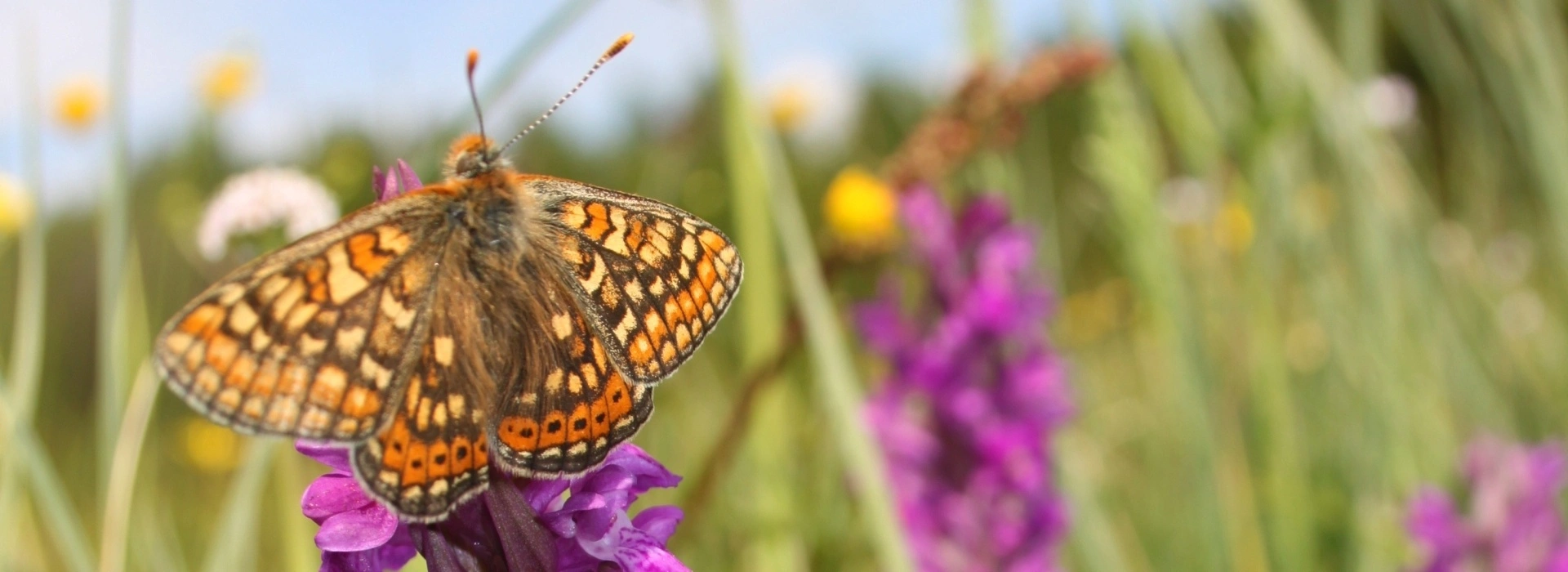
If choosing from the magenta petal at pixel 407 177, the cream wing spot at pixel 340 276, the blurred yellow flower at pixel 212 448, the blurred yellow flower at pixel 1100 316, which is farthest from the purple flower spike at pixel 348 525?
the blurred yellow flower at pixel 1100 316

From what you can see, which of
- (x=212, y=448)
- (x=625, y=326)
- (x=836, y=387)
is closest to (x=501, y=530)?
(x=625, y=326)

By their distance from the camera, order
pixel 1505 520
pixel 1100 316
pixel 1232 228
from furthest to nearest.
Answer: pixel 1100 316 < pixel 1232 228 < pixel 1505 520

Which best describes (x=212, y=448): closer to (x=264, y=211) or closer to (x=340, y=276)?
(x=264, y=211)

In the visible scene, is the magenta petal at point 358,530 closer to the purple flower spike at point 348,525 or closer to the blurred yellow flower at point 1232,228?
the purple flower spike at point 348,525

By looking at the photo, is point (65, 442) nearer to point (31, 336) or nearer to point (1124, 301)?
point (1124, 301)

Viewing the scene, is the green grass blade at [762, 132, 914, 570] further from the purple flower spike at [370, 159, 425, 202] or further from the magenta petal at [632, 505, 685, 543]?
the purple flower spike at [370, 159, 425, 202]

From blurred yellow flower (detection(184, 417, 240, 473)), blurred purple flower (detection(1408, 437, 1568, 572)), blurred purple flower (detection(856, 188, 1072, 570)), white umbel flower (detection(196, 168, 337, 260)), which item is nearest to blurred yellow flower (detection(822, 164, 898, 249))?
blurred purple flower (detection(856, 188, 1072, 570))
